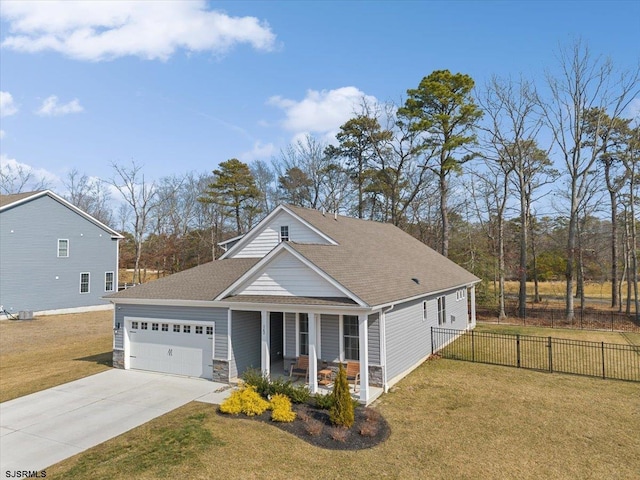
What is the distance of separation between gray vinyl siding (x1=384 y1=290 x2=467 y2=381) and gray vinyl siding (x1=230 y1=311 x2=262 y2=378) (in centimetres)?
500

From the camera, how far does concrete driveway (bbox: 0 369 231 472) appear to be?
887cm

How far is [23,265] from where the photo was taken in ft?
94.8

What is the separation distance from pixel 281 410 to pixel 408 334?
6245 millimetres

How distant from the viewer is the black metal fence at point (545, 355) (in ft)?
48.0

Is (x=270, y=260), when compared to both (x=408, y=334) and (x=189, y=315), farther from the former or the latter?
(x=408, y=334)

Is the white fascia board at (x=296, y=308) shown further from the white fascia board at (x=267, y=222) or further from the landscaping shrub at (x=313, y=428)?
the white fascia board at (x=267, y=222)

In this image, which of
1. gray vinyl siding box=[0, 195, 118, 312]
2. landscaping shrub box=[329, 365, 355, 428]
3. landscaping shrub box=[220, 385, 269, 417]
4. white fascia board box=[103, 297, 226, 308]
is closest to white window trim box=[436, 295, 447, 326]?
landscaping shrub box=[329, 365, 355, 428]

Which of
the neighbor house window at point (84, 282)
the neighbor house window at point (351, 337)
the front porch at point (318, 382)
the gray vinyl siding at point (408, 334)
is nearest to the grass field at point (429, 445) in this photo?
the front porch at point (318, 382)

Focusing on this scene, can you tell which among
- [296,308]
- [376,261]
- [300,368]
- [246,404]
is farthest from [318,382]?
[376,261]

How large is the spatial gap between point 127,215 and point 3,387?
49692 mm

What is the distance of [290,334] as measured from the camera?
589 inches

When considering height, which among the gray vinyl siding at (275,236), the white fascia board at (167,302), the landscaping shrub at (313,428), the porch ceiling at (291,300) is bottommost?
the landscaping shrub at (313,428)

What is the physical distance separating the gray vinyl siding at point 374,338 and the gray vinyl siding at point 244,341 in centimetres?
452

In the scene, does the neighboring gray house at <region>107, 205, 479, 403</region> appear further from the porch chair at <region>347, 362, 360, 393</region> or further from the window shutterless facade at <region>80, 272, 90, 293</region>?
the window shutterless facade at <region>80, 272, 90, 293</region>
